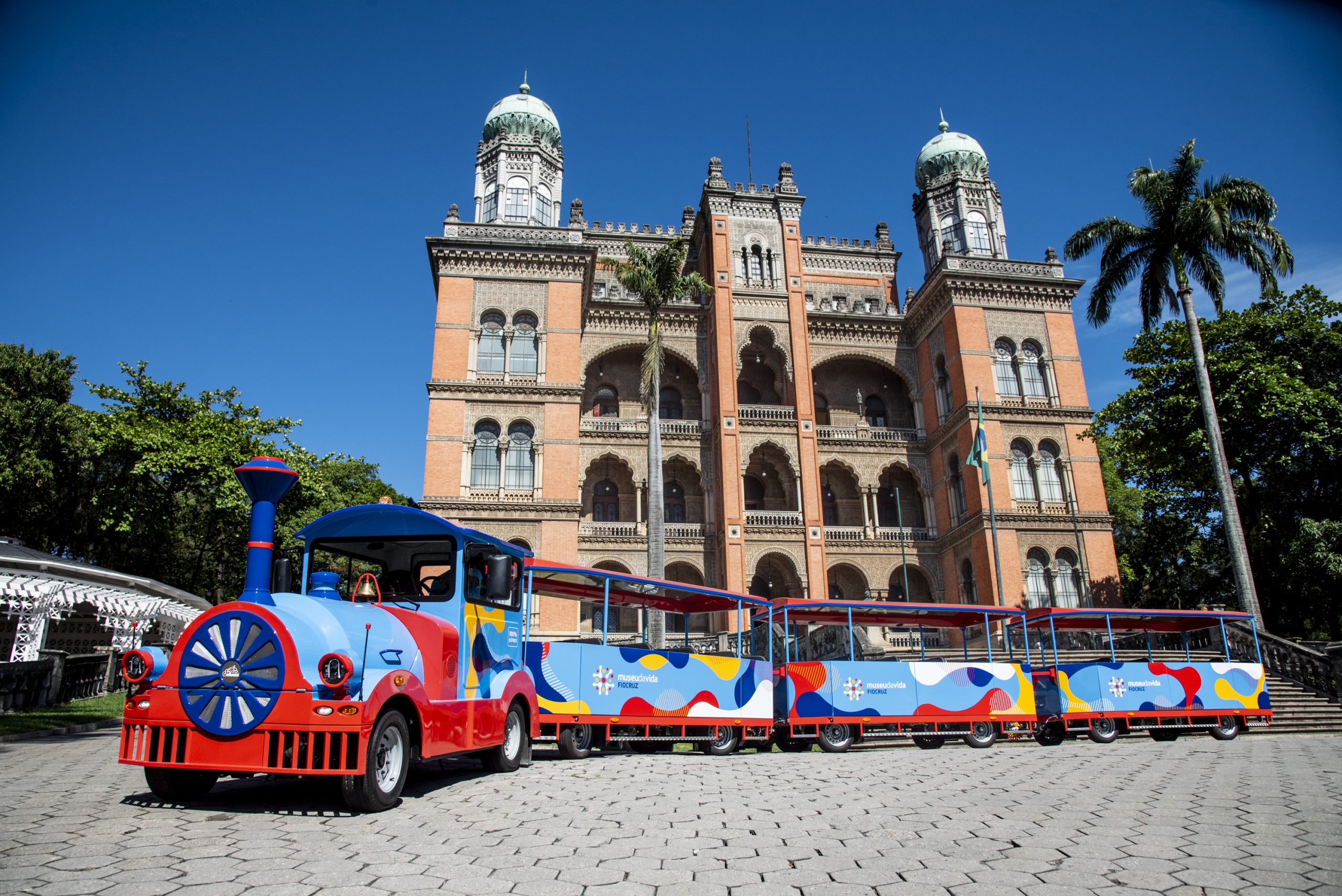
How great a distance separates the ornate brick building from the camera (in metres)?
27.7

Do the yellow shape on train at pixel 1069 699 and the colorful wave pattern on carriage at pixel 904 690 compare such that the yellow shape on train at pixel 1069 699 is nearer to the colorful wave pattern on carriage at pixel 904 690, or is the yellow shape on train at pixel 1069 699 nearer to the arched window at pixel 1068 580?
the colorful wave pattern on carriage at pixel 904 690

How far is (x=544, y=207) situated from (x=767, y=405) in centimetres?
1227

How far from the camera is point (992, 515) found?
88.4ft

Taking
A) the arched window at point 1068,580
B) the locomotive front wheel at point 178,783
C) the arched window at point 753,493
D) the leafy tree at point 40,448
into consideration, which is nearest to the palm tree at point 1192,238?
the arched window at point 1068,580

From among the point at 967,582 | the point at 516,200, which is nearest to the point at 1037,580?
the point at 967,582

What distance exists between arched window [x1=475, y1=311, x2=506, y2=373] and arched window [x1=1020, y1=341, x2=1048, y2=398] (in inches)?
783

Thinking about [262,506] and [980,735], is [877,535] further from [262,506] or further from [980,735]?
Result: [262,506]

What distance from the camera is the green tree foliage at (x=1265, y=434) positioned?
71.2 feet

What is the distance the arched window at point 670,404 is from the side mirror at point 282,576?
87.9 feet

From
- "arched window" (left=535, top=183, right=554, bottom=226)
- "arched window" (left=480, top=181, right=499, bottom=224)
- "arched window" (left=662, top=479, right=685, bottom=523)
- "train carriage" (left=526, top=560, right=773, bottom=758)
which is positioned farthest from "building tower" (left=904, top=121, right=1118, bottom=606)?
"arched window" (left=480, top=181, right=499, bottom=224)

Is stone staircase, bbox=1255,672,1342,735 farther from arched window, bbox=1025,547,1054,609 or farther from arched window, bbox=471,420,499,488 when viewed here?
→ arched window, bbox=471,420,499,488

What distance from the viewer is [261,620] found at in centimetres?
564

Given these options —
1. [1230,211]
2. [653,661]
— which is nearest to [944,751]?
[653,661]

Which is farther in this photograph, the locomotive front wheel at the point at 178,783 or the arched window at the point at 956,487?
the arched window at the point at 956,487
